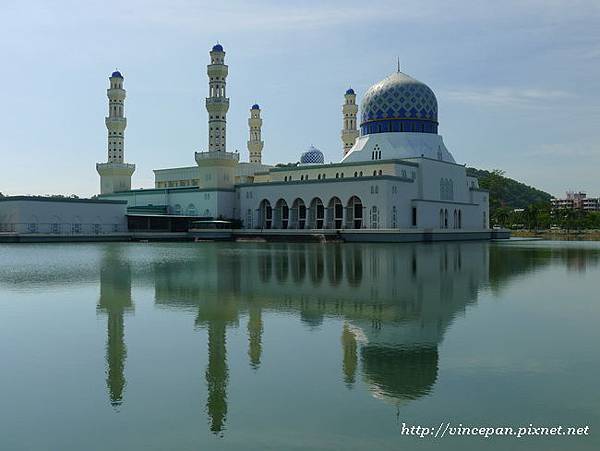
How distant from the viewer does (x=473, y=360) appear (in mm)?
8688

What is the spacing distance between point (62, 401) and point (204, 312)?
5.87 metres

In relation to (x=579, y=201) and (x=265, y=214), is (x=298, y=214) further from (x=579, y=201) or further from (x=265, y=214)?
(x=579, y=201)

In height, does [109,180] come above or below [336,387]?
above

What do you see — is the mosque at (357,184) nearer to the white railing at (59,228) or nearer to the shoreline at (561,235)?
the white railing at (59,228)

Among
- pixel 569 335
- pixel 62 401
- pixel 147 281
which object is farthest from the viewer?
pixel 147 281

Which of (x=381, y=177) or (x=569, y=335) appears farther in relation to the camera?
(x=381, y=177)

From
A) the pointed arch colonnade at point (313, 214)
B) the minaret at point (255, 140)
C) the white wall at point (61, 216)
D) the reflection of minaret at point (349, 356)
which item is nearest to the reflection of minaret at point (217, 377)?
the reflection of minaret at point (349, 356)

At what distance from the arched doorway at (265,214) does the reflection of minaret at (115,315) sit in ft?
124

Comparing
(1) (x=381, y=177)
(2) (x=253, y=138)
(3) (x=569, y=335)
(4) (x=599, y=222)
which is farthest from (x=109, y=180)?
(4) (x=599, y=222)

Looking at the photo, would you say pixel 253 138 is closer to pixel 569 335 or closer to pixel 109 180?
pixel 109 180

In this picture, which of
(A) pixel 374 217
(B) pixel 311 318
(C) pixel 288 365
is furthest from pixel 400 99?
(C) pixel 288 365

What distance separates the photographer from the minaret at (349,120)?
71.5 metres

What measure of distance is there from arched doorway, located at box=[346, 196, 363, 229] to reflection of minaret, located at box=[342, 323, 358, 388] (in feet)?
148

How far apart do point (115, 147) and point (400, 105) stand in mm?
28315
